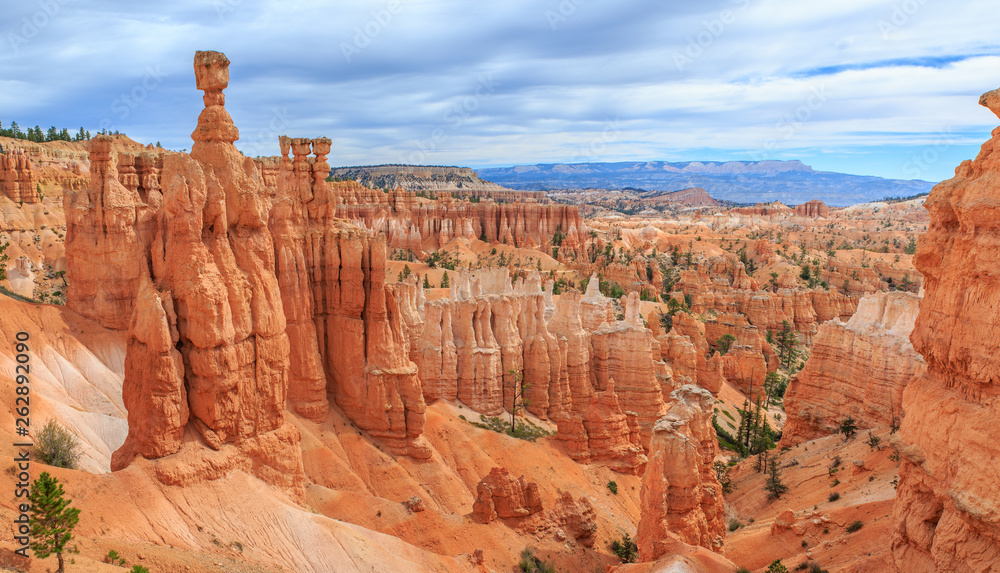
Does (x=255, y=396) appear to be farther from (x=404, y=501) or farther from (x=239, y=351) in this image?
(x=404, y=501)

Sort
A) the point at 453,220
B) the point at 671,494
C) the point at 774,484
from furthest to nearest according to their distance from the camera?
the point at 453,220 → the point at 774,484 → the point at 671,494

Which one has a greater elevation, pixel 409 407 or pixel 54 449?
pixel 54 449

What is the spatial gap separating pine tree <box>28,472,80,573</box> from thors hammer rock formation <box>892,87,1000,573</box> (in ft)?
60.1

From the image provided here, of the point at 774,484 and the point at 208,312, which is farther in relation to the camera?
the point at 774,484

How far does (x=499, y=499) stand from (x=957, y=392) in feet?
56.8

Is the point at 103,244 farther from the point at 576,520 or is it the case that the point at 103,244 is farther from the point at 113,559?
the point at 576,520

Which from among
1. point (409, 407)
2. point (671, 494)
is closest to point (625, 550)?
point (671, 494)

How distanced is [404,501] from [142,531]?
36.0 feet

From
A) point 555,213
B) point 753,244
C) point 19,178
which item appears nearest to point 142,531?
point 19,178

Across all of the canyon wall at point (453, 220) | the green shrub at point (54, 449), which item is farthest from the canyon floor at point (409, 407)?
the canyon wall at point (453, 220)

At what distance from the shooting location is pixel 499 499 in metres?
26.6

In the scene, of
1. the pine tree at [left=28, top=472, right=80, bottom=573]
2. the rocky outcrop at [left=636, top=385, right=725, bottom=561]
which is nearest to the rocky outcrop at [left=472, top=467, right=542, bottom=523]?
the rocky outcrop at [left=636, top=385, right=725, bottom=561]

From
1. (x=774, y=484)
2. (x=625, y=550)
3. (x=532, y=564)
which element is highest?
(x=774, y=484)

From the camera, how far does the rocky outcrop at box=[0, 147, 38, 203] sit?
241 feet
